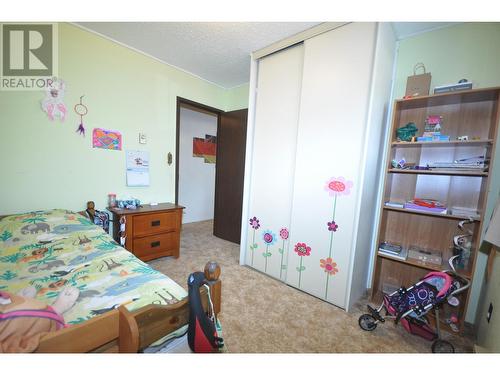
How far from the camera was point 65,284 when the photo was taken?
3.49 ft

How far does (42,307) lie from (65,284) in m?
0.44

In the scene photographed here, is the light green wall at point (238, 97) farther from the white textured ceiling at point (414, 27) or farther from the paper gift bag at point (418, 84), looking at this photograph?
the paper gift bag at point (418, 84)

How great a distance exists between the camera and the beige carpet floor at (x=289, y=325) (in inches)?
55.8

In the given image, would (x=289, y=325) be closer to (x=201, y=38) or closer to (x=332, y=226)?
(x=332, y=226)

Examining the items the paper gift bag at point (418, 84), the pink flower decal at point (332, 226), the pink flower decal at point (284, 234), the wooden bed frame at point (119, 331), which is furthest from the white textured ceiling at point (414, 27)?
the wooden bed frame at point (119, 331)

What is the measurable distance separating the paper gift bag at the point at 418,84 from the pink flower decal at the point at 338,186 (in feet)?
3.05

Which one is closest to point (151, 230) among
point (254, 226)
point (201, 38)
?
point (254, 226)

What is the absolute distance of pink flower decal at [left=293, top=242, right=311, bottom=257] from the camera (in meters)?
2.01

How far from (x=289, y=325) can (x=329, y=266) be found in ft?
2.04

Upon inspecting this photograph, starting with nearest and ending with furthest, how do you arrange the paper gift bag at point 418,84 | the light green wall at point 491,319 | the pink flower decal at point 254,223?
the light green wall at point 491,319 → the paper gift bag at point 418,84 → the pink flower decal at point 254,223

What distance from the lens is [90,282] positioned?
1071 millimetres
